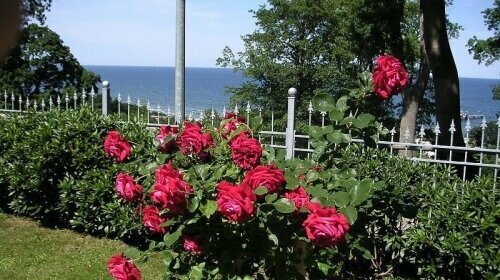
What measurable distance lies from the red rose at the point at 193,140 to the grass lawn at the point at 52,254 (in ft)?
7.10

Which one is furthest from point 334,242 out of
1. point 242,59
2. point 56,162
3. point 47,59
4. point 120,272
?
point 242,59

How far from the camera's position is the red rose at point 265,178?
2.41 metres

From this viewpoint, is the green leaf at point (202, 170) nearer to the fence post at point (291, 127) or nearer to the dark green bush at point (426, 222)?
the dark green bush at point (426, 222)

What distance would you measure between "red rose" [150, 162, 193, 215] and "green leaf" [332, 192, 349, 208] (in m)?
0.68

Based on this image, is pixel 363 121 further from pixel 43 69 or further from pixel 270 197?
pixel 43 69

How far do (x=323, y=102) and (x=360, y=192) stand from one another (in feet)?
1.87

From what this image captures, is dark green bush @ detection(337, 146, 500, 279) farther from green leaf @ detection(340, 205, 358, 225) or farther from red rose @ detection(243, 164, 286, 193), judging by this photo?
red rose @ detection(243, 164, 286, 193)

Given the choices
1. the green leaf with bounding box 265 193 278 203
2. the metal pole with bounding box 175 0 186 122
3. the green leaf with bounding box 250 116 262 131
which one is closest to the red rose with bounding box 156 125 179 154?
the green leaf with bounding box 250 116 262 131

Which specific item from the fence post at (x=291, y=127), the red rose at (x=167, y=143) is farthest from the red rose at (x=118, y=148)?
the fence post at (x=291, y=127)

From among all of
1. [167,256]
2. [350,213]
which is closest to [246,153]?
[350,213]

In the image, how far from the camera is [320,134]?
295 cm

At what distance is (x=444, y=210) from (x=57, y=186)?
402cm

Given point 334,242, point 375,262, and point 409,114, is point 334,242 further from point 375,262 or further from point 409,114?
point 409,114

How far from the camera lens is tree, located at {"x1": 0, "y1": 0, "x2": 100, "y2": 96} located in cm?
1463
